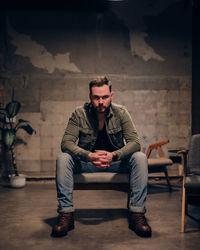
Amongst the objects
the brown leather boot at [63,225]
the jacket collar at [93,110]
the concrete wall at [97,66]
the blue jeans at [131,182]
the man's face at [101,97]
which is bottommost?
the brown leather boot at [63,225]

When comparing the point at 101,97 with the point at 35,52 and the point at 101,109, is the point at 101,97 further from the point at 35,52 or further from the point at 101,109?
the point at 35,52

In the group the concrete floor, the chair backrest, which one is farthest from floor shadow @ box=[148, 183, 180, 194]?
the chair backrest

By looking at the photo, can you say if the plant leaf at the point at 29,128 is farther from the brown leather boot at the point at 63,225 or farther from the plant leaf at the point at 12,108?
the brown leather boot at the point at 63,225

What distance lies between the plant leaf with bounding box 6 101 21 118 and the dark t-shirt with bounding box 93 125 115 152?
2.22 meters

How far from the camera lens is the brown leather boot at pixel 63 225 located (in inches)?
88.3

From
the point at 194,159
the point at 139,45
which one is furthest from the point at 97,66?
the point at 194,159

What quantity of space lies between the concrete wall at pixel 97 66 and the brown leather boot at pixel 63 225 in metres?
2.61

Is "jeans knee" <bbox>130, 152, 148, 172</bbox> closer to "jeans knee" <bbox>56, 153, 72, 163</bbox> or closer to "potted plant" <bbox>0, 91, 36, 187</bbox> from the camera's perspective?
"jeans knee" <bbox>56, 153, 72, 163</bbox>

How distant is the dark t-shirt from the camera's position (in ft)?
8.70

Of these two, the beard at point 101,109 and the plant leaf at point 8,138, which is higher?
the beard at point 101,109

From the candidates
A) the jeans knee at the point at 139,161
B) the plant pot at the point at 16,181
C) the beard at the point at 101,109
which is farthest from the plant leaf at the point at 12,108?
the jeans knee at the point at 139,161

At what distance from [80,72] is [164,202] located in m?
2.57

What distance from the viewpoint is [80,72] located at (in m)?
4.89

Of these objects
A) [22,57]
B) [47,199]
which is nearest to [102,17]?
[22,57]
